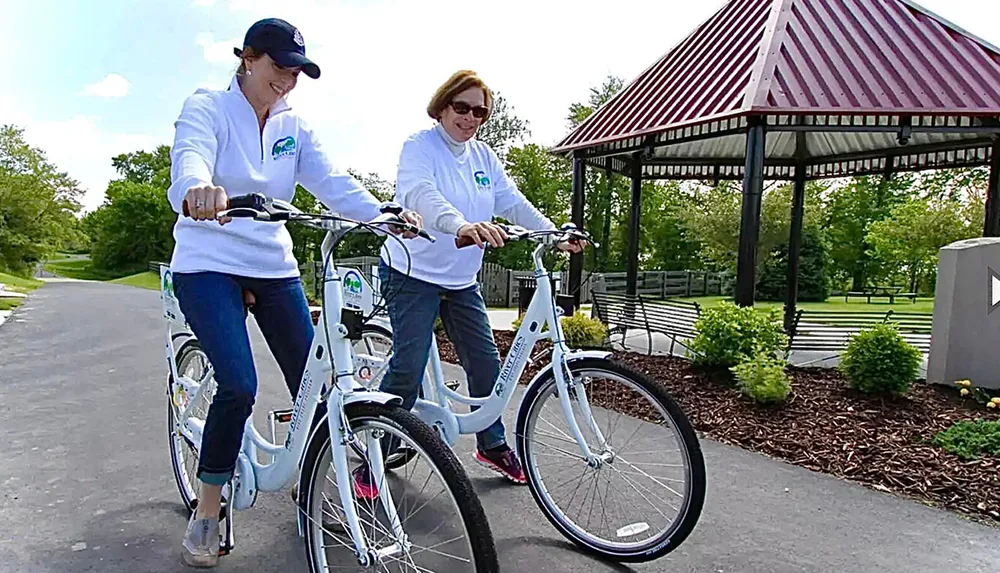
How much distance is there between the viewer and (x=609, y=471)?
122 inches

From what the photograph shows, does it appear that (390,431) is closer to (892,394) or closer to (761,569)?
(761,569)

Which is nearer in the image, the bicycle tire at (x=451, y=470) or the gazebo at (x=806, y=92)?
the bicycle tire at (x=451, y=470)

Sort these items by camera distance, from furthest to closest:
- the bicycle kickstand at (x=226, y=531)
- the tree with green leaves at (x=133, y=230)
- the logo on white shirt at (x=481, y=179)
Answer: the tree with green leaves at (x=133, y=230) < the logo on white shirt at (x=481, y=179) < the bicycle kickstand at (x=226, y=531)

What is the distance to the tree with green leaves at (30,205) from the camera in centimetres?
3209

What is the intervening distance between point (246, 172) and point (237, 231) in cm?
22

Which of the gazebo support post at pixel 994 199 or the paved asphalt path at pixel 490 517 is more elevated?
the gazebo support post at pixel 994 199

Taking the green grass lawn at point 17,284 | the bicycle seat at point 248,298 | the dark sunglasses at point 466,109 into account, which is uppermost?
the dark sunglasses at point 466,109

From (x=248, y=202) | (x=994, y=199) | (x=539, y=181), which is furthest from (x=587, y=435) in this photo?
(x=539, y=181)

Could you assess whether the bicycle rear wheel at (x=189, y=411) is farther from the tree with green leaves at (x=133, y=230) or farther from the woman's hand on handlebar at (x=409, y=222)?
the tree with green leaves at (x=133, y=230)

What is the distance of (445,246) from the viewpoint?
10.4ft

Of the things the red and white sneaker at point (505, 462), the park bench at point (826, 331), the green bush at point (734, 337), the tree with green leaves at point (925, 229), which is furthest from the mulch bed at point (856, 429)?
the tree with green leaves at point (925, 229)

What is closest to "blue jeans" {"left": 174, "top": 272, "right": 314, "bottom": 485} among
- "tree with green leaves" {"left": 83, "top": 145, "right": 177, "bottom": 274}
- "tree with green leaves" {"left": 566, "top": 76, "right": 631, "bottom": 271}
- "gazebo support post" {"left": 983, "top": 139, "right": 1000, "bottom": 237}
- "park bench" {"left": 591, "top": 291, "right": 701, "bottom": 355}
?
"park bench" {"left": 591, "top": 291, "right": 701, "bottom": 355}

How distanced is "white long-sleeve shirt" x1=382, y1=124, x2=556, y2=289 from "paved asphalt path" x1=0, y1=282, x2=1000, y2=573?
1.22m

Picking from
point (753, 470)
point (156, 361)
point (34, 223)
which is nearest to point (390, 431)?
point (753, 470)
